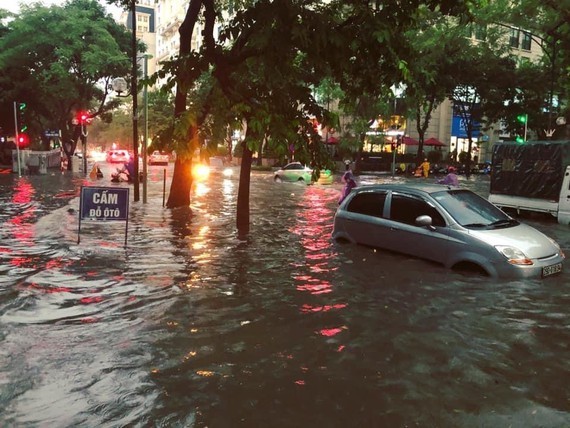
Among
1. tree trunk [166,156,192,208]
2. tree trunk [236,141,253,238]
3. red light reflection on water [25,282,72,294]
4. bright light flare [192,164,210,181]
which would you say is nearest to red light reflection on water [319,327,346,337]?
red light reflection on water [25,282,72,294]

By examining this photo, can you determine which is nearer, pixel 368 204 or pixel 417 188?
pixel 417 188

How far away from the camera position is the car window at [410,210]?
28.2 feet

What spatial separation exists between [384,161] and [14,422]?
4841cm

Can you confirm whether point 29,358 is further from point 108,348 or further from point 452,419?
point 452,419

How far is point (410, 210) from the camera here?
358 inches

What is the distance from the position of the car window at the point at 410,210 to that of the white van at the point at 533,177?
27.6 feet

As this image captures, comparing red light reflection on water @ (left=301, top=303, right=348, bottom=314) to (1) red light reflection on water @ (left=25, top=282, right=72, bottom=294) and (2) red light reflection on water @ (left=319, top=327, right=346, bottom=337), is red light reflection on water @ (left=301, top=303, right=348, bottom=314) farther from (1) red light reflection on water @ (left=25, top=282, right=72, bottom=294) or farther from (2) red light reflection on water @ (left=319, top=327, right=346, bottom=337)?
(1) red light reflection on water @ (left=25, top=282, right=72, bottom=294)

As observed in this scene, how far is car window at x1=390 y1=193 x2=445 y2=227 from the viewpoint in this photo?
8.59 m

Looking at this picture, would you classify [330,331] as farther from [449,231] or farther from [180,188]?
[180,188]

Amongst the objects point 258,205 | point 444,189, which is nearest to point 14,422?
point 444,189

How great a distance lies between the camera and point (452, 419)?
12.9ft

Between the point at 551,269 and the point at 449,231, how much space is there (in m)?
1.58

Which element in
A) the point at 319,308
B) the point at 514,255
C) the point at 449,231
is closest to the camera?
the point at 319,308

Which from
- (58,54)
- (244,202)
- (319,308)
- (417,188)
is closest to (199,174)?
(58,54)
